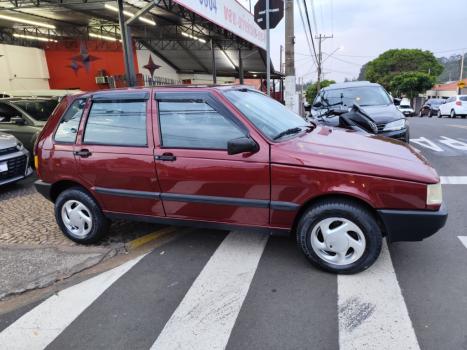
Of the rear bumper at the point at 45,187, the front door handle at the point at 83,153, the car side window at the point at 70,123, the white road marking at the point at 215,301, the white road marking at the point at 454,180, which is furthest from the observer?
the white road marking at the point at 454,180

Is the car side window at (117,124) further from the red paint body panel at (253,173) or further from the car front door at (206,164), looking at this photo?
the car front door at (206,164)

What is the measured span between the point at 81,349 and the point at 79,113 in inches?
100

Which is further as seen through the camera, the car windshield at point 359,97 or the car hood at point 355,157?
the car windshield at point 359,97

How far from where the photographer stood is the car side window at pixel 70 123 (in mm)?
4055

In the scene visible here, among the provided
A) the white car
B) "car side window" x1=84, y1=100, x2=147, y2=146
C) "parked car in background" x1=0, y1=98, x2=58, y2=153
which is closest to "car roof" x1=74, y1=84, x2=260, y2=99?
"car side window" x1=84, y1=100, x2=147, y2=146

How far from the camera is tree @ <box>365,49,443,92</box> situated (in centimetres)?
5916

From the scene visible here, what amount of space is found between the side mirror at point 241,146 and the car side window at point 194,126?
188 mm

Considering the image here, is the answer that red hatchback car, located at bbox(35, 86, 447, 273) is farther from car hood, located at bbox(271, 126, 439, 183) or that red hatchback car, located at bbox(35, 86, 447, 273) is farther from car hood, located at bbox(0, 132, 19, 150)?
car hood, located at bbox(0, 132, 19, 150)

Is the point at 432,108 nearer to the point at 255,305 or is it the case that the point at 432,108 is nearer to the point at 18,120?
the point at 18,120

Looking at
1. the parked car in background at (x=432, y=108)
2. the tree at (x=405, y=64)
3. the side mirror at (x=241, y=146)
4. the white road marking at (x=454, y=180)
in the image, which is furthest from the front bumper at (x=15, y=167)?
the tree at (x=405, y=64)

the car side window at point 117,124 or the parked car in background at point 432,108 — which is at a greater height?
the car side window at point 117,124

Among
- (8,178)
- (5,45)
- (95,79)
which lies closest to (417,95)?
(95,79)

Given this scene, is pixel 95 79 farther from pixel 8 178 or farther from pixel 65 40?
pixel 8 178

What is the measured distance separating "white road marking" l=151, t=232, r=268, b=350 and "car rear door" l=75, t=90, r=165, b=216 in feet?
2.89
